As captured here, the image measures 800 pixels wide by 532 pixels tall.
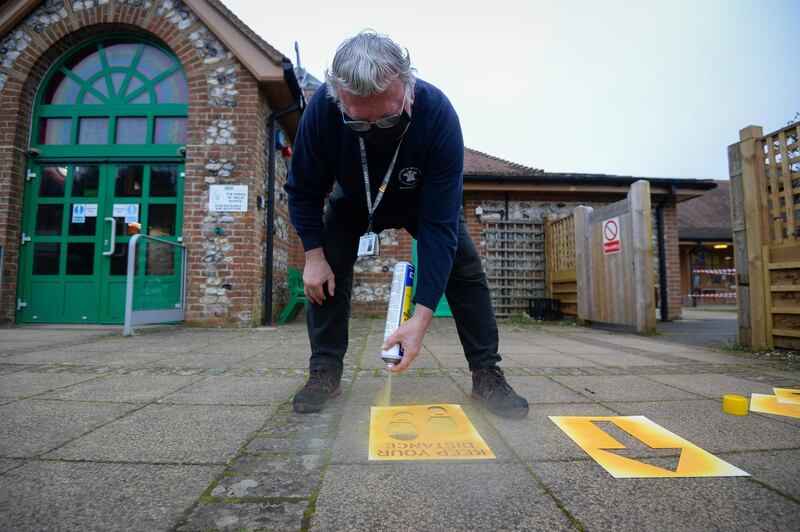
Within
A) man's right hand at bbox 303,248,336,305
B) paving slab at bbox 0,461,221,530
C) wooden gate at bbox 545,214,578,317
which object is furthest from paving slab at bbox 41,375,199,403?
wooden gate at bbox 545,214,578,317

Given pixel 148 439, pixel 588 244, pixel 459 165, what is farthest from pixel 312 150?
pixel 588 244

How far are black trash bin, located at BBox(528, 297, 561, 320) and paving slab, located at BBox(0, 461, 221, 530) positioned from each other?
7.13 meters

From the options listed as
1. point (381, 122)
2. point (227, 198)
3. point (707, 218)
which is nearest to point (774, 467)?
point (381, 122)

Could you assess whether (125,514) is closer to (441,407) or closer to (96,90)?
(441,407)

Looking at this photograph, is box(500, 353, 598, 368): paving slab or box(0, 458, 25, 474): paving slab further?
box(500, 353, 598, 368): paving slab

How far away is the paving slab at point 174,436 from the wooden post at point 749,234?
4.56 meters

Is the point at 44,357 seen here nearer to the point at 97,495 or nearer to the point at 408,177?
the point at 97,495

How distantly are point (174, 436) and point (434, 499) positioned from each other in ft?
3.34

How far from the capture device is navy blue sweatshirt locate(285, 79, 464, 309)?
1.64 metres

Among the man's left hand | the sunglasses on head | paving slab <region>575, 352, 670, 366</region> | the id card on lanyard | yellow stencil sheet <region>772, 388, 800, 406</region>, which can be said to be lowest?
paving slab <region>575, 352, 670, 366</region>

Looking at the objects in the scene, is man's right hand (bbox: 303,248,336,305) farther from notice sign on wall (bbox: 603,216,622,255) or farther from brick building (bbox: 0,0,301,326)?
notice sign on wall (bbox: 603,216,622,255)

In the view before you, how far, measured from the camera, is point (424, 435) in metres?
1.49

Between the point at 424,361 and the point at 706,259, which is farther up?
the point at 706,259

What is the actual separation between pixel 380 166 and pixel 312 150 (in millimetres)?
324
